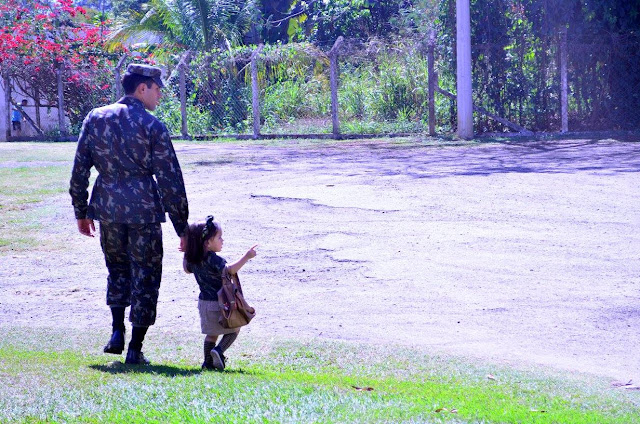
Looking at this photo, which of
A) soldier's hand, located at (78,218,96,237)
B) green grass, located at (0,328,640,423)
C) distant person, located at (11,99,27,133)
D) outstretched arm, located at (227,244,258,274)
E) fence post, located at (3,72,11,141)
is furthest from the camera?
distant person, located at (11,99,27,133)

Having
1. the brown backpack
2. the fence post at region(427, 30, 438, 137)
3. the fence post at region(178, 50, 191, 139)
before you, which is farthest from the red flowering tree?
the brown backpack

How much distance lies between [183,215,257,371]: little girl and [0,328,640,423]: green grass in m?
0.19

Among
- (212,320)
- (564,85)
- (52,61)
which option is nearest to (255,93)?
(52,61)

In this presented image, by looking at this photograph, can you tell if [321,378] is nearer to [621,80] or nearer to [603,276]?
[603,276]

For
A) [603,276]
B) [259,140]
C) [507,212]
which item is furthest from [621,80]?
[603,276]

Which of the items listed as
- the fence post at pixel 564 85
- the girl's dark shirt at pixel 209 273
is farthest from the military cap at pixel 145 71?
the fence post at pixel 564 85

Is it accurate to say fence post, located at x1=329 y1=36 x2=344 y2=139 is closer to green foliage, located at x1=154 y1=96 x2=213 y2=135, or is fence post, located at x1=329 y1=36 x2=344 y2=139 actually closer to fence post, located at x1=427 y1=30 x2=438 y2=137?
fence post, located at x1=427 y1=30 x2=438 y2=137

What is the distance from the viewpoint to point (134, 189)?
5477mm

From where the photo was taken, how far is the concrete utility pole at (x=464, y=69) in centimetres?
1947

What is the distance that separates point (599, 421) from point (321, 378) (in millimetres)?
1579

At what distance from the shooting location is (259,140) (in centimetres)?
2241

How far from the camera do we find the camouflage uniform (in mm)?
5441

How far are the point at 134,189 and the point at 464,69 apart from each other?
15.2m

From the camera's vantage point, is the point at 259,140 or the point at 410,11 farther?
the point at 410,11
